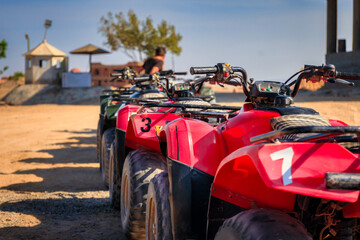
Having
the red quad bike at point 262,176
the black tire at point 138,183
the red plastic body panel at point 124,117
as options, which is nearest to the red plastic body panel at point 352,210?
the red quad bike at point 262,176

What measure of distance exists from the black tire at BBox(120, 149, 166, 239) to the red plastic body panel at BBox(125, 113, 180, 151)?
0.12 m

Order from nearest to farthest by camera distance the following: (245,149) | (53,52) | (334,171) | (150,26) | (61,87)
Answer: (334,171), (245,149), (61,87), (53,52), (150,26)

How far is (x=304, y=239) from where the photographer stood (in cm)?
191

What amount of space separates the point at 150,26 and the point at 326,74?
2226 inches

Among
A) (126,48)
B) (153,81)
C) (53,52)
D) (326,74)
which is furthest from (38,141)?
(126,48)

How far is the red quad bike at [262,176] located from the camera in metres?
1.81

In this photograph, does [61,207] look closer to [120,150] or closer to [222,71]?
A: [120,150]

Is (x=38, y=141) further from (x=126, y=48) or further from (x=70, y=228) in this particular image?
(x=126, y=48)

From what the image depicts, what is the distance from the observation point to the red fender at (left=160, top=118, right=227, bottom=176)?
9.36 feet

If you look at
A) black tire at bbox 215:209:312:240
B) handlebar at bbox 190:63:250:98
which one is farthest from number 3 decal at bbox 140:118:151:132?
black tire at bbox 215:209:312:240

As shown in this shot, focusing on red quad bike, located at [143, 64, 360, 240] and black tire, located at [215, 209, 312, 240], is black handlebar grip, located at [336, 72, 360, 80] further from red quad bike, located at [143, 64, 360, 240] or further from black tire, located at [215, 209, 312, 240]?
black tire, located at [215, 209, 312, 240]

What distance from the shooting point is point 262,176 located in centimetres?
181

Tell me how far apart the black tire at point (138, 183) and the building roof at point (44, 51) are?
1822 inches

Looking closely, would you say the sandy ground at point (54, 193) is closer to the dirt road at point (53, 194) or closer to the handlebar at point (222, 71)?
the dirt road at point (53, 194)
